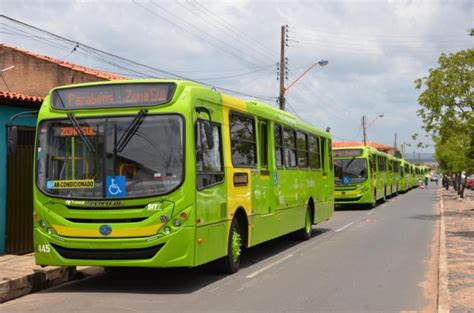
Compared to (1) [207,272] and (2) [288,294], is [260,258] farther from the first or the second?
(2) [288,294]

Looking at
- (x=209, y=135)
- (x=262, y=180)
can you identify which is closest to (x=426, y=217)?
(x=262, y=180)

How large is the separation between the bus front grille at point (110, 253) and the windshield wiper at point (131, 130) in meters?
1.43

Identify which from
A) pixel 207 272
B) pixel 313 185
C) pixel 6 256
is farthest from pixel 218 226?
pixel 313 185

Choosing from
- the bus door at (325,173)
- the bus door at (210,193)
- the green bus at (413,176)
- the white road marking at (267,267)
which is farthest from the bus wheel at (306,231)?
the green bus at (413,176)

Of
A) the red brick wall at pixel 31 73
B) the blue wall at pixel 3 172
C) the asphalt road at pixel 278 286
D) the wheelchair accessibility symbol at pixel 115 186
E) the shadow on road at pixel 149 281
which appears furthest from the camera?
the red brick wall at pixel 31 73

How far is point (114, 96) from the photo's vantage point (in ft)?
29.1

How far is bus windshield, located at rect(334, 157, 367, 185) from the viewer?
28781mm

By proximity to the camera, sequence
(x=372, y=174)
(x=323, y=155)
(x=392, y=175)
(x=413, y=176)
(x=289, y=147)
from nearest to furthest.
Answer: (x=289, y=147) → (x=323, y=155) → (x=372, y=174) → (x=392, y=175) → (x=413, y=176)

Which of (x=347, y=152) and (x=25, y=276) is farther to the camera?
(x=347, y=152)

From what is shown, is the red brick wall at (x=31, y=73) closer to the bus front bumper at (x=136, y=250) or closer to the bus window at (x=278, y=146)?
the bus window at (x=278, y=146)

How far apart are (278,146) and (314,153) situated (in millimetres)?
3941

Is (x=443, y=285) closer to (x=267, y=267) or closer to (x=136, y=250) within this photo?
(x=267, y=267)

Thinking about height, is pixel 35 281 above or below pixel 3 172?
below

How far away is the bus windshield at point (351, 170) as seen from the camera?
94.4 ft
